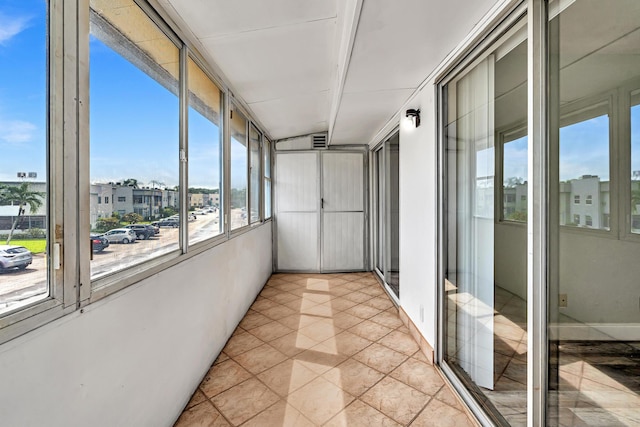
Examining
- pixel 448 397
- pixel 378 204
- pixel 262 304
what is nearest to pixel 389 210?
pixel 378 204

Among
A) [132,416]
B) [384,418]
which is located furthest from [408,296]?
[132,416]

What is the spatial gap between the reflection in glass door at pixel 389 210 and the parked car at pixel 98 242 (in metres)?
3.24

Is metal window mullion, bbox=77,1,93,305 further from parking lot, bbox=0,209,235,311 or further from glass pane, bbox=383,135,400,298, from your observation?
glass pane, bbox=383,135,400,298

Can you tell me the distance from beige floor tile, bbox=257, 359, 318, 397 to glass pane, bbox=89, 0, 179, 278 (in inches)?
45.8

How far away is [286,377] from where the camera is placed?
216 centimetres

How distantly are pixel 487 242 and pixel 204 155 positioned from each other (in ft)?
6.59

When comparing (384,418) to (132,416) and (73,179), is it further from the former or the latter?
(73,179)

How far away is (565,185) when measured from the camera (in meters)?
1.14

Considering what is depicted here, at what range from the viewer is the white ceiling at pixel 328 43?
1556 mm

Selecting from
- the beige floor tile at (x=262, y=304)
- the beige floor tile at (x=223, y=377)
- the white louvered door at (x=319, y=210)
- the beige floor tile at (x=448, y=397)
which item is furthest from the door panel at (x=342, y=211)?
the beige floor tile at (x=448, y=397)

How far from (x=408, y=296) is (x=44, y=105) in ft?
9.47

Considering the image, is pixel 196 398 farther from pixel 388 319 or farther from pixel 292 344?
pixel 388 319

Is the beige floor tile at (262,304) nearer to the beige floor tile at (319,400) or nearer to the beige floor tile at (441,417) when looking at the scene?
the beige floor tile at (319,400)

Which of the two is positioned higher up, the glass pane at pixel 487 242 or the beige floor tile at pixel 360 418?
the glass pane at pixel 487 242
